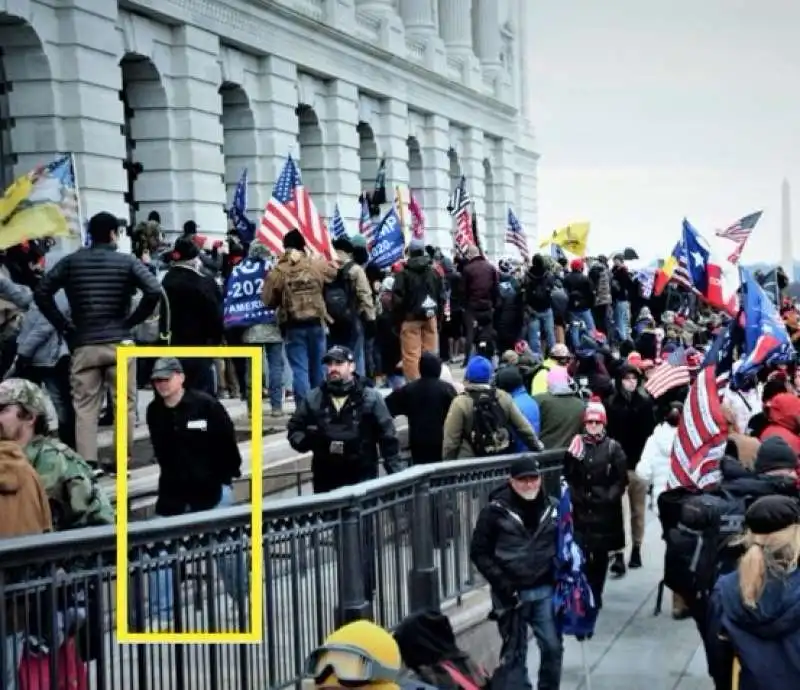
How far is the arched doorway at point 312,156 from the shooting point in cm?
3681

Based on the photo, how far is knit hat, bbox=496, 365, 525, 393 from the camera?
1334 centimetres

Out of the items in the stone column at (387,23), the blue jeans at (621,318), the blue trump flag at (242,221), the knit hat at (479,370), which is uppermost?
the stone column at (387,23)

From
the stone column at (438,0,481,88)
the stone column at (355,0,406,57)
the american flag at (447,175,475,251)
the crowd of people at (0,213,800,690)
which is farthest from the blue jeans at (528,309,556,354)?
the stone column at (438,0,481,88)

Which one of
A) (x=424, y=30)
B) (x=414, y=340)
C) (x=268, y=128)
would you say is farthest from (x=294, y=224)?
(x=424, y=30)

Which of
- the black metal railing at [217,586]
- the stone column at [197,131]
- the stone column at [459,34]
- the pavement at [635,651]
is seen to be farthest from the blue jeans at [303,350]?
the stone column at [459,34]

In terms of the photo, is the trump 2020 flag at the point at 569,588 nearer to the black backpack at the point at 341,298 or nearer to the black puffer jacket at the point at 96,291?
the black puffer jacket at the point at 96,291

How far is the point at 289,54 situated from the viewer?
34.3 metres

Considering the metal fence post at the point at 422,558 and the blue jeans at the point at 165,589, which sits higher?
the blue jeans at the point at 165,589

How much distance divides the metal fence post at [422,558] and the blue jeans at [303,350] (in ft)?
15.5

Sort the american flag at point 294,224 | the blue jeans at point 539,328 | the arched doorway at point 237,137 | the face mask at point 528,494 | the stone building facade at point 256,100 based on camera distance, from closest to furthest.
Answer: the face mask at point 528,494
the american flag at point 294,224
the stone building facade at point 256,100
the blue jeans at point 539,328
the arched doorway at point 237,137

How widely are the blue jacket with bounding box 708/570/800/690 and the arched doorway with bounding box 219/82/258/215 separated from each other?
2658 cm

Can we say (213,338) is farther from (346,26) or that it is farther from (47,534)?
(346,26)

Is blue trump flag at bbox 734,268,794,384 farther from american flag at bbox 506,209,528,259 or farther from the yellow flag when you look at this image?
the yellow flag

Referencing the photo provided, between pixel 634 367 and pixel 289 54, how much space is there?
20129mm
